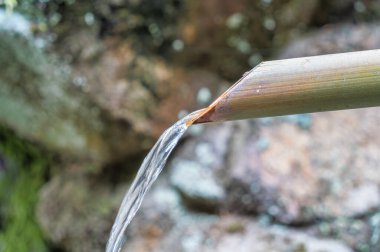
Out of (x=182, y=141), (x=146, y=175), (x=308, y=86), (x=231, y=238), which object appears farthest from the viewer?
(x=182, y=141)

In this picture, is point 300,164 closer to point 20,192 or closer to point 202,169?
point 202,169

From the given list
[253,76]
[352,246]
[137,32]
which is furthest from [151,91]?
[253,76]

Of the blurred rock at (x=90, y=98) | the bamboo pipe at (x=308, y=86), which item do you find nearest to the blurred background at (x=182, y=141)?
the blurred rock at (x=90, y=98)

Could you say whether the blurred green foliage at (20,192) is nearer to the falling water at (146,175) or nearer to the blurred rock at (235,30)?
the blurred rock at (235,30)

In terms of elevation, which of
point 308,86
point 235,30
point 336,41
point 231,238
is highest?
point 308,86

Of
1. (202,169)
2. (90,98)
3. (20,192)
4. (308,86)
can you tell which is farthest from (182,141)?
(308,86)

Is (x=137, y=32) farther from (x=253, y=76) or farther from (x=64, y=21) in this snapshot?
(x=253, y=76)

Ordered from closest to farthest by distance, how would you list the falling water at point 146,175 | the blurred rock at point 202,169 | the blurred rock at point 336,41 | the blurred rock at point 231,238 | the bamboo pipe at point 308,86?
the bamboo pipe at point 308,86, the falling water at point 146,175, the blurred rock at point 231,238, the blurred rock at point 202,169, the blurred rock at point 336,41
